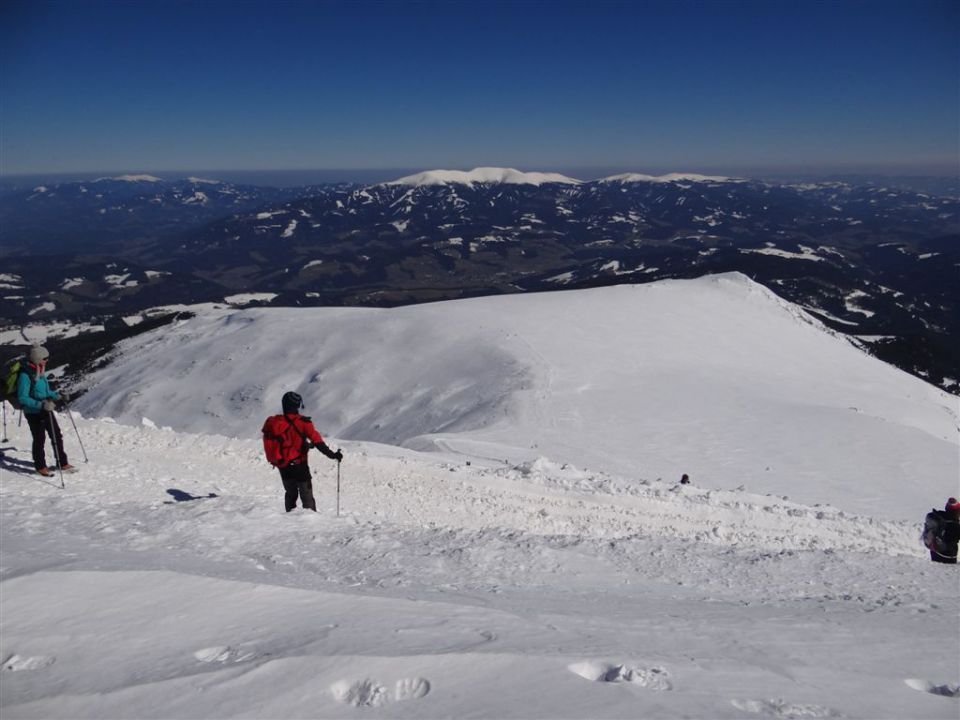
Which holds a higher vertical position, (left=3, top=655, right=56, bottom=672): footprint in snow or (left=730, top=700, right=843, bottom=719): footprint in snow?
(left=3, top=655, right=56, bottom=672): footprint in snow

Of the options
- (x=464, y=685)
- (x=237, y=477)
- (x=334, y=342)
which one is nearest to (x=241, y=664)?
(x=464, y=685)

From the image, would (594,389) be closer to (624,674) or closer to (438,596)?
(438,596)

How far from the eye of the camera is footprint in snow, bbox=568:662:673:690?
472 cm

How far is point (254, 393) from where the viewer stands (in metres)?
45.6

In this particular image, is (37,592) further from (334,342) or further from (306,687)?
(334,342)

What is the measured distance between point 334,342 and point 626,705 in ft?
166

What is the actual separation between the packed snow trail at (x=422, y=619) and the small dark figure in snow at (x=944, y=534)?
197 centimetres

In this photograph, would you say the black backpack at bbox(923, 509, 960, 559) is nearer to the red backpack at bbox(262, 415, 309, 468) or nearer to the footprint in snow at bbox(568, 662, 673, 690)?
the footprint in snow at bbox(568, 662, 673, 690)

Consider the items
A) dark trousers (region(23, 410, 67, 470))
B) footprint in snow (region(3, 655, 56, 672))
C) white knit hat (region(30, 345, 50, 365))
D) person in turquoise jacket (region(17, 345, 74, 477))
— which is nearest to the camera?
footprint in snow (region(3, 655, 56, 672))

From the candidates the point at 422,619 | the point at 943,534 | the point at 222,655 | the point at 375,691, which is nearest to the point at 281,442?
the point at 422,619

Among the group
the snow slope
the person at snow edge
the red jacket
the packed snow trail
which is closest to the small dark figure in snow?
the packed snow trail

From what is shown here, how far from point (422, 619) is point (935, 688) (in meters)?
4.43

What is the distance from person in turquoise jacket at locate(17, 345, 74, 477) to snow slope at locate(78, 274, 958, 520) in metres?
14.2

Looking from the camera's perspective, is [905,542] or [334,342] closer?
[905,542]
